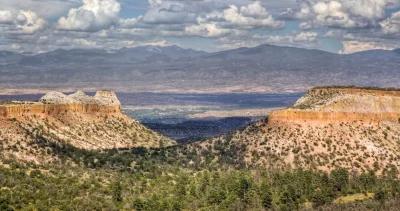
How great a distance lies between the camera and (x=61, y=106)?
171 m

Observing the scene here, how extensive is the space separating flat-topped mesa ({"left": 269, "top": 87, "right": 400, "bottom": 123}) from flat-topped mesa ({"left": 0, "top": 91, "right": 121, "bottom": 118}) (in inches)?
1879

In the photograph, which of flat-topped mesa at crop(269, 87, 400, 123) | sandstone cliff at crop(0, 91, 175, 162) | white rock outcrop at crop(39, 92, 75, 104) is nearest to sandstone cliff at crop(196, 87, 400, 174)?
flat-topped mesa at crop(269, 87, 400, 123)

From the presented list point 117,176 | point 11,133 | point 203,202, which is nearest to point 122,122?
point 11,133

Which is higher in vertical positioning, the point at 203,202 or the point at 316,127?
the point at 316,127

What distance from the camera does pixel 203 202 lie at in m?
113

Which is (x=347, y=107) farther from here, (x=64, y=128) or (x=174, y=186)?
(x=64, y=128)

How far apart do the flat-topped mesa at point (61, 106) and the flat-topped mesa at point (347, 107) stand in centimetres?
4771

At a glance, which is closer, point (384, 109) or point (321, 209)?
point (321, 209)

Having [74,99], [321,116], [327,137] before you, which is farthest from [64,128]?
[327,137]

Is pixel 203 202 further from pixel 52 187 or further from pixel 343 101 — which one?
pixel 343 101

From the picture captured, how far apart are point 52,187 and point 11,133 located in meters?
35.3

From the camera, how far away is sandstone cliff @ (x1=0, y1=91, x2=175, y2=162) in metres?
133

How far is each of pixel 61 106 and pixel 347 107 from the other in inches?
2484

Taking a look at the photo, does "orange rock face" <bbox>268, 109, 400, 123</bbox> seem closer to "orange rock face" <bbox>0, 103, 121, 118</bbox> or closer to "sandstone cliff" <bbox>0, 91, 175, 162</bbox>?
"sandstone cliff" <bbox>0, 91, 175, 162</bbox>
